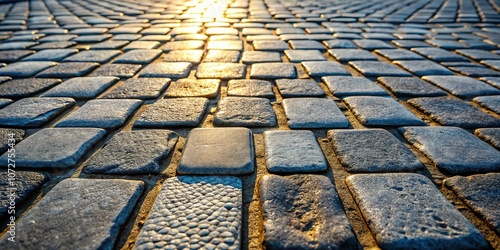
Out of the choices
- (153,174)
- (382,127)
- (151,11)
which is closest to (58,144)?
(153,174)

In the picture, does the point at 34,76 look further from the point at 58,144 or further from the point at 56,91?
the point at 58,144

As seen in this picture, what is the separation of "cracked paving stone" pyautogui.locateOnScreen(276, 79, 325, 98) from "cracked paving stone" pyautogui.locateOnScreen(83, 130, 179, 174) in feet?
2.82

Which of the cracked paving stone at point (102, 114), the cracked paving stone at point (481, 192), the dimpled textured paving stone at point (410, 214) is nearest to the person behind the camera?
the dimpled textured paving stone at point (410, 214)

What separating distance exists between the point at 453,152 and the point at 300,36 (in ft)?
8.59

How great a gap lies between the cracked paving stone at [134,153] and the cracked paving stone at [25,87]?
991mm

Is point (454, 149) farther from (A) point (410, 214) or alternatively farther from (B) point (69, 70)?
(B) point (69, 70)

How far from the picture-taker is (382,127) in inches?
64.3

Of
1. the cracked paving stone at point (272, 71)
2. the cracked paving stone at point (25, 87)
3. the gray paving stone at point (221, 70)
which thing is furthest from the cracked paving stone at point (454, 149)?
the cracked paving stone at point (25, 87)

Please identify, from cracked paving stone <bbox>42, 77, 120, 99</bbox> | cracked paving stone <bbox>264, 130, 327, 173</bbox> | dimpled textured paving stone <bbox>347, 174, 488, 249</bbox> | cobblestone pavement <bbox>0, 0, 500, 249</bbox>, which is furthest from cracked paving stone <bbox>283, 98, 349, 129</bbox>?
cracked paving stone <bbox>42, 77, 120, 99</bbox>

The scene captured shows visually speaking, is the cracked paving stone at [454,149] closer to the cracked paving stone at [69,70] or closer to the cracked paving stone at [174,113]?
the cracked paving stone at [174,113]

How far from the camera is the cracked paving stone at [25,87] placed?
2.01 metres

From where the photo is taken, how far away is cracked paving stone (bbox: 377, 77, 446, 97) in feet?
6.74

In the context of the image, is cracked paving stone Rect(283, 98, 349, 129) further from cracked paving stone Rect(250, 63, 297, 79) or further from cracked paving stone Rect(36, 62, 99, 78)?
cracked paving stone Rect(36, 62, 99, 78)

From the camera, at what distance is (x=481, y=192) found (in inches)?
44.4
